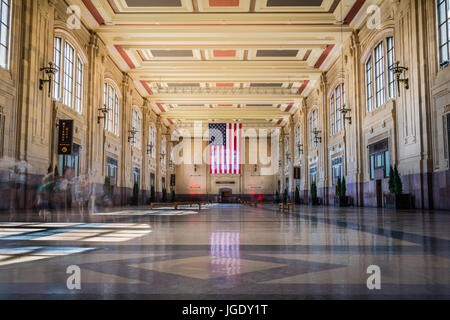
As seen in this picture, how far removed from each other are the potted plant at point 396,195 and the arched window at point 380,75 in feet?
12.7

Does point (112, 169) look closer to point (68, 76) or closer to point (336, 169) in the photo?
point (68, 76)

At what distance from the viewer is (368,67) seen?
19.5 meters

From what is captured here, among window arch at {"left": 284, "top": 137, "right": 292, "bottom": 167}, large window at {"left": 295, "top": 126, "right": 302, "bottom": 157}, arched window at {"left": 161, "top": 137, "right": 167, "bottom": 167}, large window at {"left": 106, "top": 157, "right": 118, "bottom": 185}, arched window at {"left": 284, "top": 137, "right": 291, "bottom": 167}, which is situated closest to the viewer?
large window at {"left": 106, "top": 157, "right": 118, "bottom": 185}

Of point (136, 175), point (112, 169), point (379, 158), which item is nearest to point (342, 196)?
point (379, 158)

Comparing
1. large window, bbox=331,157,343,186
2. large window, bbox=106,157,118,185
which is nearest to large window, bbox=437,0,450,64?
large window, bbox=331,157,343,186

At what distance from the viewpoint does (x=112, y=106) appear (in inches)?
968

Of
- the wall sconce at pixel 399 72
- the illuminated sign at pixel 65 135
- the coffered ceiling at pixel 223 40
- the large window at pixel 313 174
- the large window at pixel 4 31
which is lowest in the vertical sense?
the large window at pixel 313 174

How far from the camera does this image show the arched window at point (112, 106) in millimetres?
23281

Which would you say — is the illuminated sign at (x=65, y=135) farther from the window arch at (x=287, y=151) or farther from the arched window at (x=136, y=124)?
the window arch at (x=287, y=151)

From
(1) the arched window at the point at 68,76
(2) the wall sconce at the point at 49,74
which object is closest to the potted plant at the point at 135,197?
(1) the arched window at the point at 68,76

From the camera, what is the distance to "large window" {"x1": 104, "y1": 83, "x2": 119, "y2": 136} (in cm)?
2328

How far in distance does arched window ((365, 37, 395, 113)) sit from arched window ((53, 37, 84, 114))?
15322 millimetres

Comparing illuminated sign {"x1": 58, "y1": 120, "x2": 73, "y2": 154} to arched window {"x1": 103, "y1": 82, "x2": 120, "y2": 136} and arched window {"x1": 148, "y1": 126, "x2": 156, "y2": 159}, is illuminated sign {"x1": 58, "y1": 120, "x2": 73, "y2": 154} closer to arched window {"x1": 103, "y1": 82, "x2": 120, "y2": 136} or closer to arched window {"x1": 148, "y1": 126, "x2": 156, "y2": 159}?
arched window {"x1": 103, "y1": 82, "x2": 120, "y2": 136}

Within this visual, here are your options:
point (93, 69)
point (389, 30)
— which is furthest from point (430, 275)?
point (93, 69)
